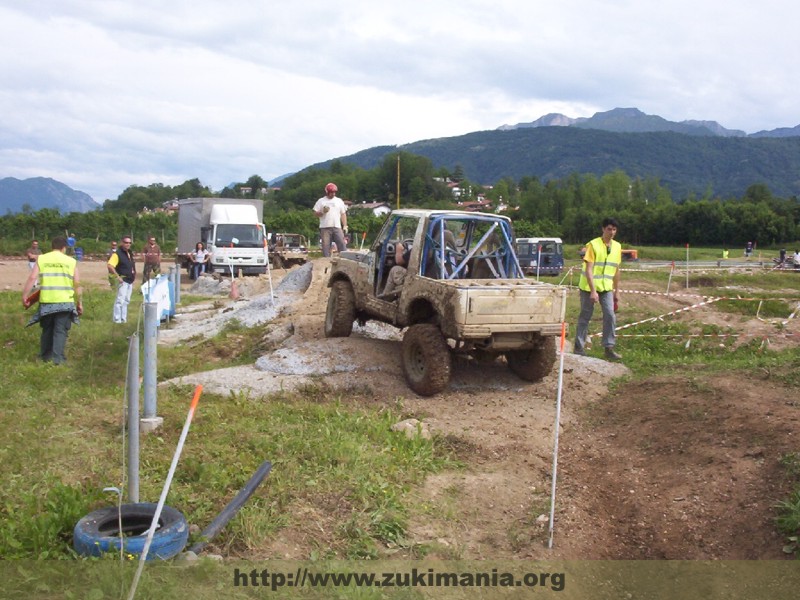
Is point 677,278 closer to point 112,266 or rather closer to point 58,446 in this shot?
point 112,266

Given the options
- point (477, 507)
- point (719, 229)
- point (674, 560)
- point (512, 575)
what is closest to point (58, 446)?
point (477, 507)

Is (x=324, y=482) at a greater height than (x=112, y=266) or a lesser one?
lesser

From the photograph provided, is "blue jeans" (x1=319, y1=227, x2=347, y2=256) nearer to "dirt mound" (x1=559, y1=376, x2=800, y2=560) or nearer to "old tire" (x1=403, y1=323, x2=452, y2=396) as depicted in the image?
"old tire" (x1=403, y1=323, x2=452, y2=396)

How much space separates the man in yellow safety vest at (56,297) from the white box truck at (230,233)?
14.6 meters

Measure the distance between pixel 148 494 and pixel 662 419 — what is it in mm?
4971

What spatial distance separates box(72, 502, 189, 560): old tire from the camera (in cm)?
424

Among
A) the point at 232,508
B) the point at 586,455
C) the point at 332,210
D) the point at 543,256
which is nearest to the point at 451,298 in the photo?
the point at 586,455

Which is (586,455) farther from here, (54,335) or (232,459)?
(54,335)

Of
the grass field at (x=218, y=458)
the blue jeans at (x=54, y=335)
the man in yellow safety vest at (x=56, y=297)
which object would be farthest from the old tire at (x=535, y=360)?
Result: the blue jeans at (x=54, y=335)

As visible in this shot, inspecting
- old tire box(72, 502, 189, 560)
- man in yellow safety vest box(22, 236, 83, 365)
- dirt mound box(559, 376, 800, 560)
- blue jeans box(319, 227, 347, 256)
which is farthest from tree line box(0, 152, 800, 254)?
old tire box(72, 502, 189, 560)

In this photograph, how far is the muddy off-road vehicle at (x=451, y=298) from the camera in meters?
8.30

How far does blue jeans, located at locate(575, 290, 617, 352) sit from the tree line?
3463 millimetres

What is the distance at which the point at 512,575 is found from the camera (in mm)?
4785

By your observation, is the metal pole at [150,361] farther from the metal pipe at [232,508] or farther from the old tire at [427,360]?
the old tire at [427,360]
